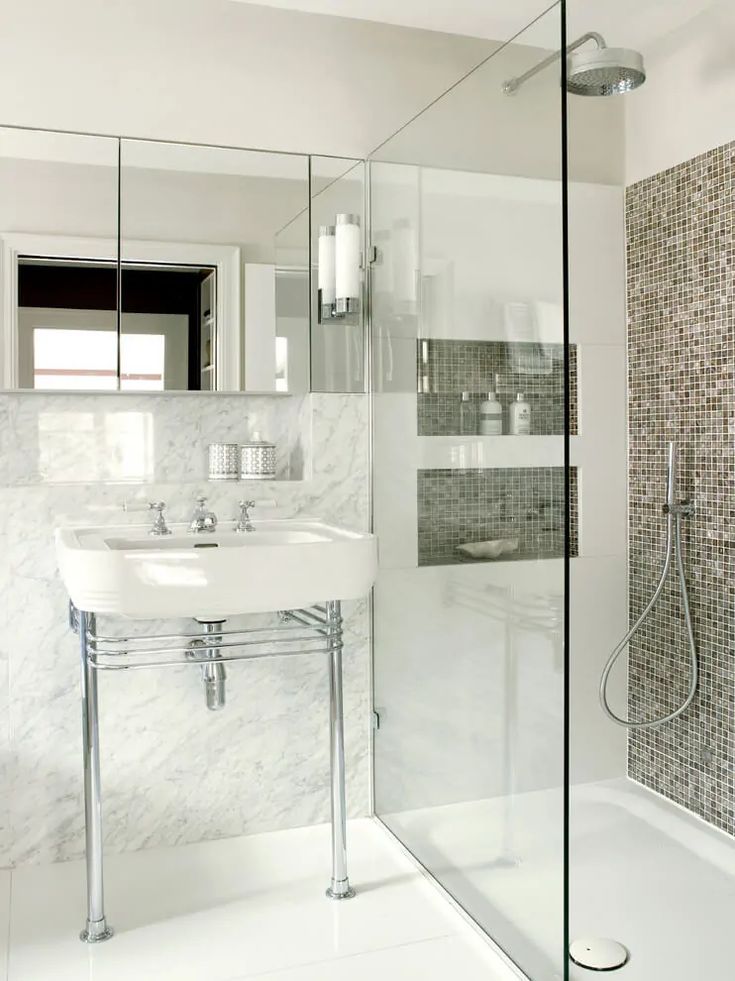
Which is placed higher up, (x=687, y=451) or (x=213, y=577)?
(x=687, y=451)

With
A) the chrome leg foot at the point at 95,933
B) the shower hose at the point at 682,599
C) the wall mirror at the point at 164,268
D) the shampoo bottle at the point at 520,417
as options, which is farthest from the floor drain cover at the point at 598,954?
the wall mirror at the point at 164,268

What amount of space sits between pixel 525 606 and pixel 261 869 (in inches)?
45.0

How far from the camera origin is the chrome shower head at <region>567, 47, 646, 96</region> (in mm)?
2229

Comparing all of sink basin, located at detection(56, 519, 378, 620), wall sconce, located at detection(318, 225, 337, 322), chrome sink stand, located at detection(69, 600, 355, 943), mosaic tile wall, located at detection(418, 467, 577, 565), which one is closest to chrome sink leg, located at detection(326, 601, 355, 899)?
chrome sink stand, located at detection(69, 600, 355, 943)

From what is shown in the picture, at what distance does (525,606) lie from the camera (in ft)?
6.21

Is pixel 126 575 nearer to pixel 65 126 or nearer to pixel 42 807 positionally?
pixel 42 807

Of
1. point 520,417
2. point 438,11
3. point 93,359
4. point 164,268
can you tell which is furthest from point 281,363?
point 438,11

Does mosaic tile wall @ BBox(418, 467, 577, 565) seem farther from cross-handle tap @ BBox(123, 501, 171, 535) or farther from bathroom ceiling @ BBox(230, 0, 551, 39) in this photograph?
bathroom ceiling @ BBox(230, 0, 551, 39)

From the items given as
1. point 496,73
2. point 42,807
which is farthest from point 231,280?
point 42,807

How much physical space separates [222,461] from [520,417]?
3.40 ft

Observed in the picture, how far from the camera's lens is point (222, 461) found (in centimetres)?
261

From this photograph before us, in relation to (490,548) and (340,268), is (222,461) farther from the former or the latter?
(490,548)

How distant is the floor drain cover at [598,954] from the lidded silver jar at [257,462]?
144 centimetres

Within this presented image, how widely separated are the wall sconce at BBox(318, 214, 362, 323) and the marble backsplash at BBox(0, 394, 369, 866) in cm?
27
